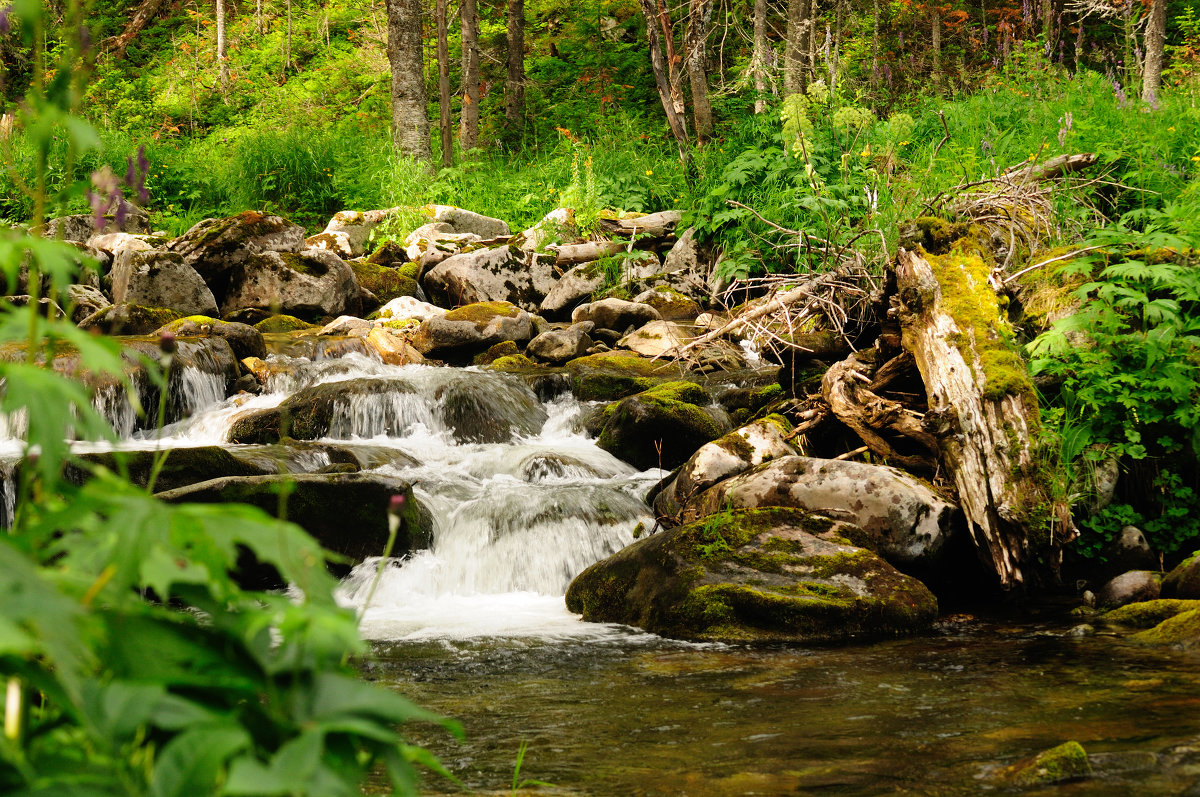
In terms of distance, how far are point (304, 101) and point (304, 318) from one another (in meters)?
16.7

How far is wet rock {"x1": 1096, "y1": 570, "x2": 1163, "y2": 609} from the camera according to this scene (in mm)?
5176

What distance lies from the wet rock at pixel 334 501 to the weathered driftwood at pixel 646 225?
811 centimetres

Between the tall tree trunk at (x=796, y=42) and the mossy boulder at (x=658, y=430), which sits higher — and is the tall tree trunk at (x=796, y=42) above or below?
above

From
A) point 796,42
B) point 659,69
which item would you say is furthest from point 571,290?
point 796,42

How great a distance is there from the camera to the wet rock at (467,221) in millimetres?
16297

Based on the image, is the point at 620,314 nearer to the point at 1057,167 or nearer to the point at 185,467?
the point at 1057,167

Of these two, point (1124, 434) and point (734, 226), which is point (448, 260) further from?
point (1124, 434)

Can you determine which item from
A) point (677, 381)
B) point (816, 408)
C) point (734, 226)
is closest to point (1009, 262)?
point (816, 408)

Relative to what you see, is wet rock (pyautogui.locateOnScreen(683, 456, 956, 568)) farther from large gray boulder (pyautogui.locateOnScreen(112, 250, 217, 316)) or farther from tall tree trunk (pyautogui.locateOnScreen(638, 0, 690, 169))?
large gray boulder (pyautogui.locateOnScreen(112, 250, 217, 316))

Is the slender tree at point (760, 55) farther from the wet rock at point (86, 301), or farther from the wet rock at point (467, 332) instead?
the wet rock at point (86, 301)

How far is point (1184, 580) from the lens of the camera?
16.4 feet

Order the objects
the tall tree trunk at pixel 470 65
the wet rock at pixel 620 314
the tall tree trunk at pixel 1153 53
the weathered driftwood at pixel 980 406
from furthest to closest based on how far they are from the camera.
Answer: the tall tree trunk at pixel 470 65
the wet rock at pixel 620 314
the tall tree trunk at pixel 1153 53
the weathered driftwood at pixel 980 406

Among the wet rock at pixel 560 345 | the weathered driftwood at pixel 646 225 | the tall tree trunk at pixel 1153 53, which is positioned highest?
the tall tree trunk at pixel 1153 53

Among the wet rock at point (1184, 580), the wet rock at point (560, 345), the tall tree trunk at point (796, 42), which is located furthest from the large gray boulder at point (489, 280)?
the wet rock at point (1184, 580)
